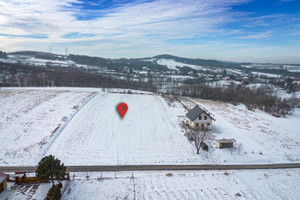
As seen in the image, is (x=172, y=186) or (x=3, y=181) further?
(x=172, y=186)

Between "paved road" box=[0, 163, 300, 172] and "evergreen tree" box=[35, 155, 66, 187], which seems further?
"paved road" box=[0, 163, 300, 172]

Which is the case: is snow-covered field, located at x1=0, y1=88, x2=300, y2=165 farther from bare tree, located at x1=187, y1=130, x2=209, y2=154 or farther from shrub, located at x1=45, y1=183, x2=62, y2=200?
shrub, located at x1=45, y1=183, x2=62, y2=200

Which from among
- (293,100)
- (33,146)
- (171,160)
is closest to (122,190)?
(171,160)

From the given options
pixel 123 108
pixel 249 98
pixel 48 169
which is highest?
pixel 249 98

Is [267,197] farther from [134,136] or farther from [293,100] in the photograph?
[293,100]

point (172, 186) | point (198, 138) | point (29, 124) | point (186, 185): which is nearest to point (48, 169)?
point (172, 186)

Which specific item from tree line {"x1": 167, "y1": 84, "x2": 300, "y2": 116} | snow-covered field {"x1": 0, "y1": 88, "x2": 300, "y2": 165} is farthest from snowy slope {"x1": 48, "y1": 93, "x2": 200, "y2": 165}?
tree line {"x1": 167, "y1": 84, "x2": 300, "y2": 116}

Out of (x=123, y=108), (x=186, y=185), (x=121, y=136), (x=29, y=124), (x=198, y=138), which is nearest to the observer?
(x=186, y=185)

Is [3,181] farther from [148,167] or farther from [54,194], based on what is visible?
[148,167]
